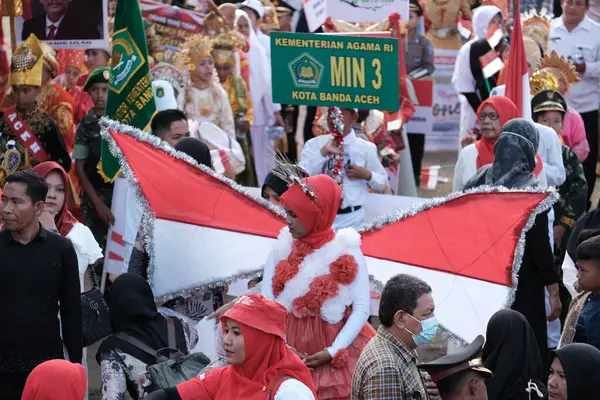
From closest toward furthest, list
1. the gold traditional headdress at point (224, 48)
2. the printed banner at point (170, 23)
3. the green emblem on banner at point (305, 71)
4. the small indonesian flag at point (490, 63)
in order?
the green emblem on banner at point (305, 71)
the gold traditional headdress at point (224, 48)
the printed banner at point (170, 23)
the small indonesian flag at point (490, 63)

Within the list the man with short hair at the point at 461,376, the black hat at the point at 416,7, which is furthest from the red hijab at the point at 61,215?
the black hat at the point at 416,7

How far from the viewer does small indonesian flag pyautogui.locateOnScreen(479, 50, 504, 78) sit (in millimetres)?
12328

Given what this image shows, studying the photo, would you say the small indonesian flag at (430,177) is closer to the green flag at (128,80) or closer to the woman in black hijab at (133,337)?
the green flag at (128,80)

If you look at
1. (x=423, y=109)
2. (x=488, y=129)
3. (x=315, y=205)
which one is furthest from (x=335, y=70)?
(x=423, y=109)

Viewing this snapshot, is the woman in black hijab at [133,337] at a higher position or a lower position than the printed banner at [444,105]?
higher

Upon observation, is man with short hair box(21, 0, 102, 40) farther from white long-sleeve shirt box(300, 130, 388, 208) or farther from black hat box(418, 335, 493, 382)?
black hat box(418, 335, 493, 382)

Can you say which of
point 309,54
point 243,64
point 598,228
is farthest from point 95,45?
point 598,228

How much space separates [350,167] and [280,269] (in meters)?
2.56

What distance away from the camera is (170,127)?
27.8 feet

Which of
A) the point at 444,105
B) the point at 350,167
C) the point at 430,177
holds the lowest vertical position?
the point at 430,177

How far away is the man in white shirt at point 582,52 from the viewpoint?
12727 mm

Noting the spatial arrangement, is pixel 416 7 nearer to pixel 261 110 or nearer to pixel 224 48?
pixel 261 110

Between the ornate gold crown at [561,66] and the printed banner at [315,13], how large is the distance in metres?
2.06

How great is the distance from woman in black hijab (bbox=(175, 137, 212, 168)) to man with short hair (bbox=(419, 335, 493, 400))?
3.08 m
